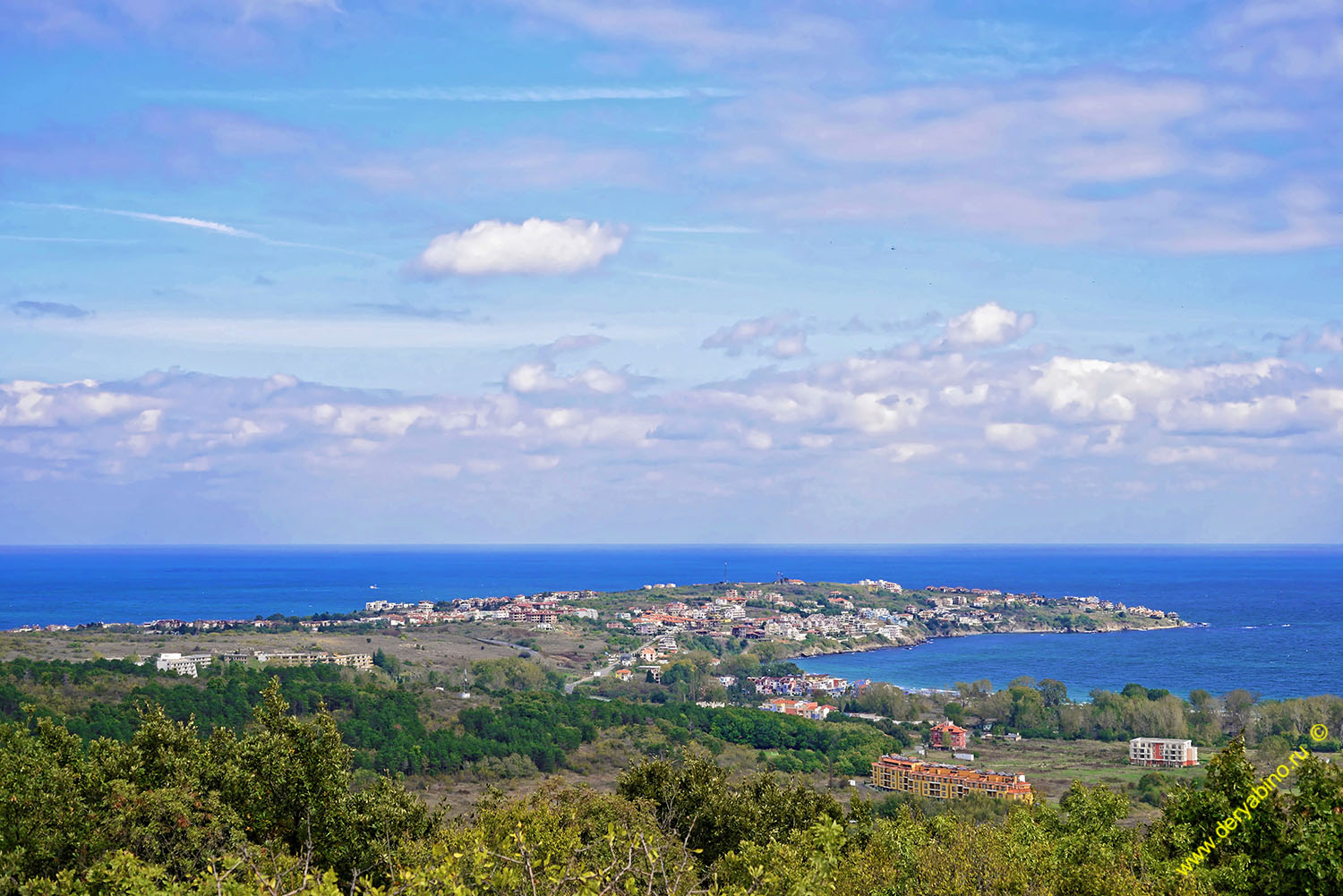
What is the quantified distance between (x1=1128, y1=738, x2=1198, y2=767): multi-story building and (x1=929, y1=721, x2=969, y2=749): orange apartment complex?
299 inches

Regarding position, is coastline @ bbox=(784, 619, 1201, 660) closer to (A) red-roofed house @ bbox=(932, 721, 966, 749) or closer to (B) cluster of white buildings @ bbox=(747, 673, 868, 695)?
(B) cluster of white buildings @ bbox=(747, 673, 868, 695)

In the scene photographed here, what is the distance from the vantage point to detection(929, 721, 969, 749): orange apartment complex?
51250 millimetres

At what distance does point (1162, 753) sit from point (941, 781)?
50.1 feet

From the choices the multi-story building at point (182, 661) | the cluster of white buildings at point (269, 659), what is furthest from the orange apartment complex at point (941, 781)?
the multi-story building at point (182, 661)

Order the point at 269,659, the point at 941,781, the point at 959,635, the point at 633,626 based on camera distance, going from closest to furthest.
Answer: the point at 941,781 < the point at 269,659 < the point at 633,626 < the point at 959,635

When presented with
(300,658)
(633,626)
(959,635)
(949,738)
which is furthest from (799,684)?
(959,635)

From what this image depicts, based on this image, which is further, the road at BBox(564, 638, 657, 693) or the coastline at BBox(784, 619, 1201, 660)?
the coastline at BBox(784, 619, 1201, 660)

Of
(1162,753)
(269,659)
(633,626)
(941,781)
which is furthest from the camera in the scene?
(633,626)

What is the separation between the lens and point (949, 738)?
5172 cm

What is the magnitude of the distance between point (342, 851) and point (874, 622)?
99577 millimetres

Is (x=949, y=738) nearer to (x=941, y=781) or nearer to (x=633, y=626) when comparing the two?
(x=941, y=781)

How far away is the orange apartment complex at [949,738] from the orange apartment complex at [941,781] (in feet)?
34.0

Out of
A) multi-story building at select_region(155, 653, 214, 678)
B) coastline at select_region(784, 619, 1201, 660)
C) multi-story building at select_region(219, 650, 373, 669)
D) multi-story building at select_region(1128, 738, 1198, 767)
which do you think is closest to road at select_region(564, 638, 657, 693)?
multi-story building at select_region(219, 650, 373, 669)

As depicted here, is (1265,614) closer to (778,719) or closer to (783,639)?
(783,639)
